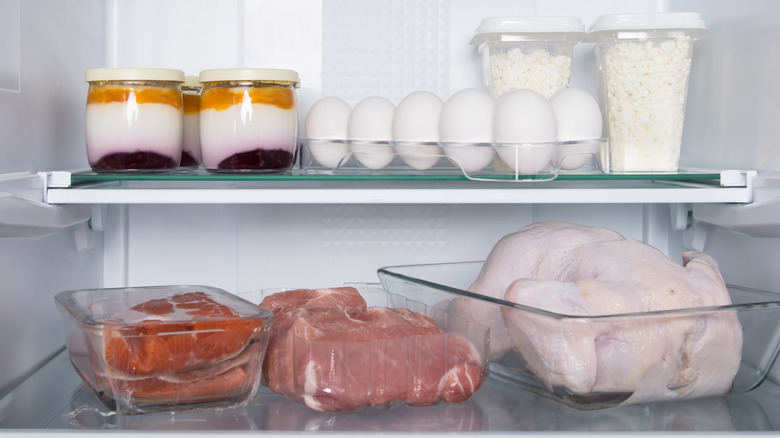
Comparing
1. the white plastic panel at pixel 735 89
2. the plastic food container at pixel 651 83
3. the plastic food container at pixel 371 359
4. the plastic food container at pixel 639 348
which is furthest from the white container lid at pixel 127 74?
the white plastic panel at pixel 735 89

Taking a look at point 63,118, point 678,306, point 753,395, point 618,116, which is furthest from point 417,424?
point 63,118

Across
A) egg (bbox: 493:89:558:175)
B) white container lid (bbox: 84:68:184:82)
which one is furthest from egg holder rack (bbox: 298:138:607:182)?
white container lid (bbox: 84:68:184:82)

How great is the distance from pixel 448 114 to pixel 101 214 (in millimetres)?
567

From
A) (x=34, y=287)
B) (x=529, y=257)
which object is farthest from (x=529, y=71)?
(x=34, y=287)

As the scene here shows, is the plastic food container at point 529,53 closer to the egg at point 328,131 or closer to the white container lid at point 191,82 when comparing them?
the egg at point 328,131

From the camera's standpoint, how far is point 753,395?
946 millimetres

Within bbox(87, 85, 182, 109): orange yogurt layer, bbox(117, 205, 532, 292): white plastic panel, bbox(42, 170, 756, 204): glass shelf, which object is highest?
bbox(87, 85, 182, 109): orange yogurt layer

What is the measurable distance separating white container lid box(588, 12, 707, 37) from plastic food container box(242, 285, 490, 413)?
48 cm

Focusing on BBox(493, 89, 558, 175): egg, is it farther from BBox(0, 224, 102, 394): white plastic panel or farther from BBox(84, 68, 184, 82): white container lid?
BBox(0, 224, 102, 394): white plastic panel

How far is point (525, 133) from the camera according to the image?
928 mm

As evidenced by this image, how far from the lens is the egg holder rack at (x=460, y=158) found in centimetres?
93

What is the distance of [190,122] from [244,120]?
16 cm

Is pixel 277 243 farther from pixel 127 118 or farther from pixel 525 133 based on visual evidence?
pixel 525 133

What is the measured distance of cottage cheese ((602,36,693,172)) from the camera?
1067 millimetres
